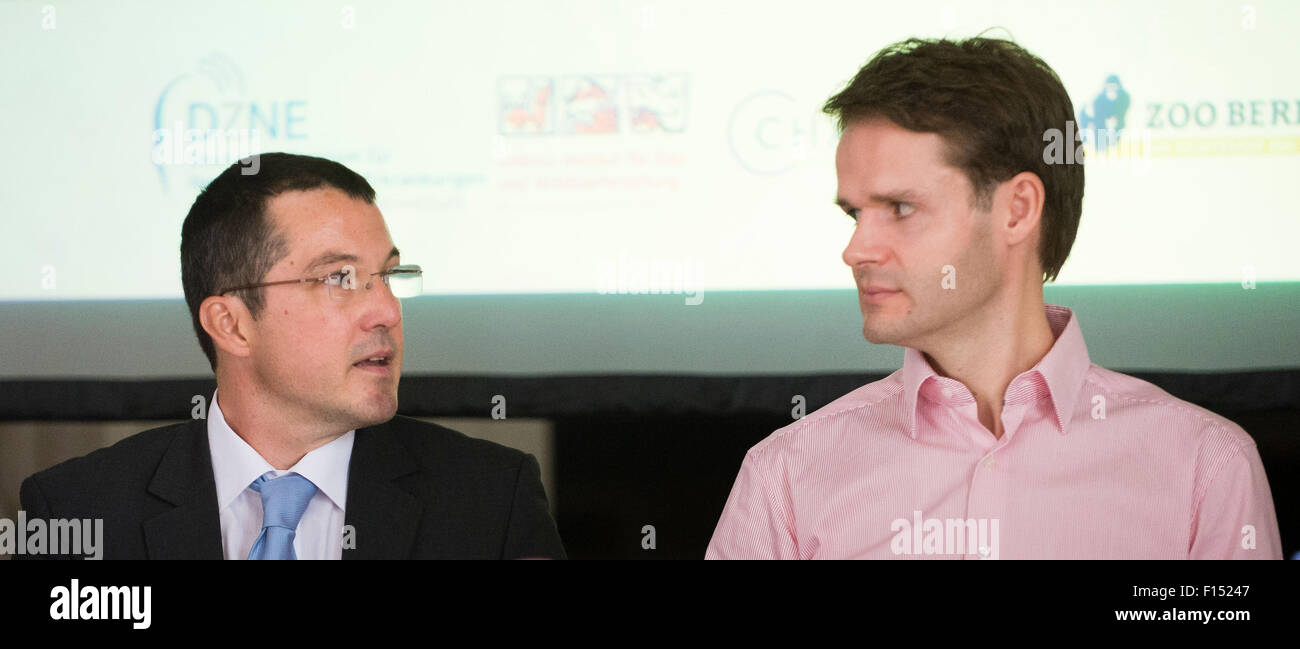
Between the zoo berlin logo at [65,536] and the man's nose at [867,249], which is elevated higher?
the man's nose at [867,249]

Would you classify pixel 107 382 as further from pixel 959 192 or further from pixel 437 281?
pixel 959 192

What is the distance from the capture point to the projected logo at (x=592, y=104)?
2.48 metres

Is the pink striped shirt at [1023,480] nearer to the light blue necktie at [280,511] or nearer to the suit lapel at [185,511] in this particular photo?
the light blue necktie at [280,511]

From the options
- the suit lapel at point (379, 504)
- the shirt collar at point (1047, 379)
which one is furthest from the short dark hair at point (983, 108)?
the suit lapel at point (379, 504)

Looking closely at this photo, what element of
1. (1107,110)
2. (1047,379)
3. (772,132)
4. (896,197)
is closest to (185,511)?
(896,197)

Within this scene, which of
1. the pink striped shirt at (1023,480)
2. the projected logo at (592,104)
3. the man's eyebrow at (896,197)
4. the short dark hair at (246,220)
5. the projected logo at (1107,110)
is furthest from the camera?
the projected logo at (592,104)

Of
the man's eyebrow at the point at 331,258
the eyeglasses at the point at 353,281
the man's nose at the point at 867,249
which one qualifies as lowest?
the eyeglasses at the point at 353,281

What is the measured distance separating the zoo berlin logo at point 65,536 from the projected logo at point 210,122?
0.91 m

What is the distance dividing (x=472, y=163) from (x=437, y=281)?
0.27 metres

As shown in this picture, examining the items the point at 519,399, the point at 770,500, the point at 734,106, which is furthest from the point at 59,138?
the point at 770,500

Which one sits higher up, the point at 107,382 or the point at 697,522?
the point at 107,382

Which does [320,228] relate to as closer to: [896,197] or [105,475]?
[105,475]

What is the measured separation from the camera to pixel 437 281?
2.47 m
